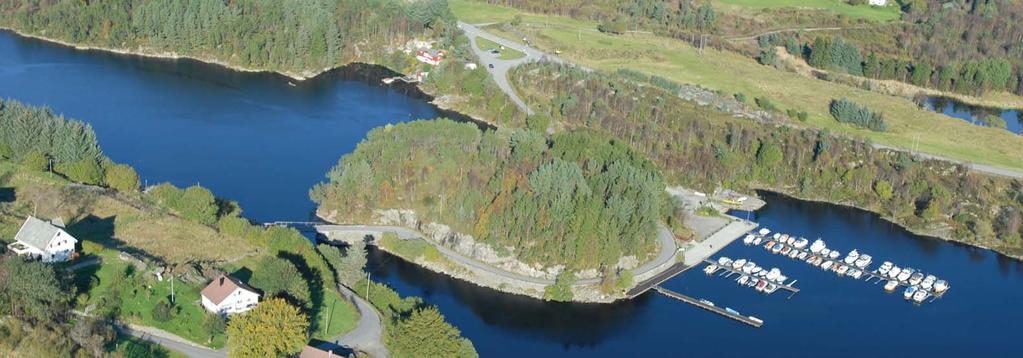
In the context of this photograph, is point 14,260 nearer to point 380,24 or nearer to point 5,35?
point 380,24

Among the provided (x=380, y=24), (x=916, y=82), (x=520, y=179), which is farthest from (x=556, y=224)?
(x=916, y=82)

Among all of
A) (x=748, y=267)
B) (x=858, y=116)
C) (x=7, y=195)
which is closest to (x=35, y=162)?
(x=7, y=195)

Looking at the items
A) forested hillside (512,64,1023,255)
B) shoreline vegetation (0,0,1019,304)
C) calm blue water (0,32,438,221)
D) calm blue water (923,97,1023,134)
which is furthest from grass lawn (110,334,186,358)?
calm blue water (923,97,1023,134)

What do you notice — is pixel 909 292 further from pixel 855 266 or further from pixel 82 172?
pixel 82 172

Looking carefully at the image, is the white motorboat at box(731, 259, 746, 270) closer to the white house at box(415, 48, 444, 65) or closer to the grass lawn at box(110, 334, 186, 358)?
the grass lawn at box(110, 334, 186, 358)

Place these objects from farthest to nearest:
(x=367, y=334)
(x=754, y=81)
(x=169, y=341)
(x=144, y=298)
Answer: (x=754, y=81)
(x=367, y=334)
(x=144, y=298)
(x=169, y=341)

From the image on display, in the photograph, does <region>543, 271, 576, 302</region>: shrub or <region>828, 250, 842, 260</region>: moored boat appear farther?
<region>828, 250, 842, 260</region>: moored boat
